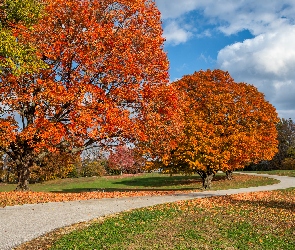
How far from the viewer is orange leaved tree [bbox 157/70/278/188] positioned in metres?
26.9

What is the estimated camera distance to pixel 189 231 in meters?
10.6

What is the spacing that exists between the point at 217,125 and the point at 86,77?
13.6 meters

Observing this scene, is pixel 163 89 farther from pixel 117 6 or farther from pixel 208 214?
pixel 208 214

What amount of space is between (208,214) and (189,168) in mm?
14568

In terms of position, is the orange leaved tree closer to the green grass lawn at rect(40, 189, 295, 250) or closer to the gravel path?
the gravel path

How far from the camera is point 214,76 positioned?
116 feet

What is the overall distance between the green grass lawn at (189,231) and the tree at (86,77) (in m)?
7.66

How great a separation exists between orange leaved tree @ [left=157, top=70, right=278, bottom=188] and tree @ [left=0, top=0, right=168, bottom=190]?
499cm

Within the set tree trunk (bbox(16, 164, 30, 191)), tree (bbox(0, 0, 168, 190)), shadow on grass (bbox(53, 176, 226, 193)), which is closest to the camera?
tree (bbox(0, 0, 168, 190))

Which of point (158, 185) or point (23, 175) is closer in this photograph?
point (23, 175)

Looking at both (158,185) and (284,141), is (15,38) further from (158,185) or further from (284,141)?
(284,141)

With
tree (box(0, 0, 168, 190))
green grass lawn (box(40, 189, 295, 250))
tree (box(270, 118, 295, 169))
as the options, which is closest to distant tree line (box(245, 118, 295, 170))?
tree (box(270, 118, 295, 169))

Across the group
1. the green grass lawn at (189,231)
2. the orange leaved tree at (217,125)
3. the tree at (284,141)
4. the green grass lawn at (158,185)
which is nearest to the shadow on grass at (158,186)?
the green grass lawn at (158,185)

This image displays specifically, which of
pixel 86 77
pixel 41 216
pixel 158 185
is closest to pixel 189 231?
pixel 41 216
